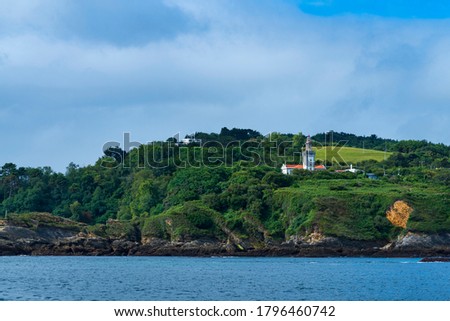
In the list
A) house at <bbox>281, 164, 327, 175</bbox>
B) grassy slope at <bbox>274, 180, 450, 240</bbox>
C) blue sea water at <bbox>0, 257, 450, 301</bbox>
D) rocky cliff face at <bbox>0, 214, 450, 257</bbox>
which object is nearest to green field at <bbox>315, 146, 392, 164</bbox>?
house at <bbox>281, 164, 327, 175</bbox>

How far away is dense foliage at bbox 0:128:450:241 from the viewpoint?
98.8 m

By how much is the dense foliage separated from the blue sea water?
14.7 meters

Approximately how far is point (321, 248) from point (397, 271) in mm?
25036

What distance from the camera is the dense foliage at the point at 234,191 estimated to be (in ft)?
324

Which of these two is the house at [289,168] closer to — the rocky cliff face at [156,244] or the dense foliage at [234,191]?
the dense foliage at [234,191]

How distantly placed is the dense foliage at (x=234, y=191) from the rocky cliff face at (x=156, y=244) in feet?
3.48

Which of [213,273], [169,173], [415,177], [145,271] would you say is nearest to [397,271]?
[213,273]

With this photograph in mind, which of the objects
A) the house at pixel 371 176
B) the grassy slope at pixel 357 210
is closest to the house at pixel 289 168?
the house at pixel 371 176

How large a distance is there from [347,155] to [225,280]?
97.2m

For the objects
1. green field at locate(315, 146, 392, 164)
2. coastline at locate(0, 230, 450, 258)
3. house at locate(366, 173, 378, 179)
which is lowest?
coastline at locate(0, 230, 450, 258)

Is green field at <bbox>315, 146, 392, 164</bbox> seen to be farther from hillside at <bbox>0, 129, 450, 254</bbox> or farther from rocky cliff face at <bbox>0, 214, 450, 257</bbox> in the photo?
rocky cliff face at <bbox>0, 214, 450, 257</bbox>

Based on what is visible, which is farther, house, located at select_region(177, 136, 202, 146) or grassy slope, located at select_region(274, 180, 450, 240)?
house, located at select_region(177, 136, 202, 146)

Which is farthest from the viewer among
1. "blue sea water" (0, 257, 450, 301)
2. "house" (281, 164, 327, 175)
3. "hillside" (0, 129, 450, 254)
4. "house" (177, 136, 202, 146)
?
"house" (177, 136, 202, 146)
